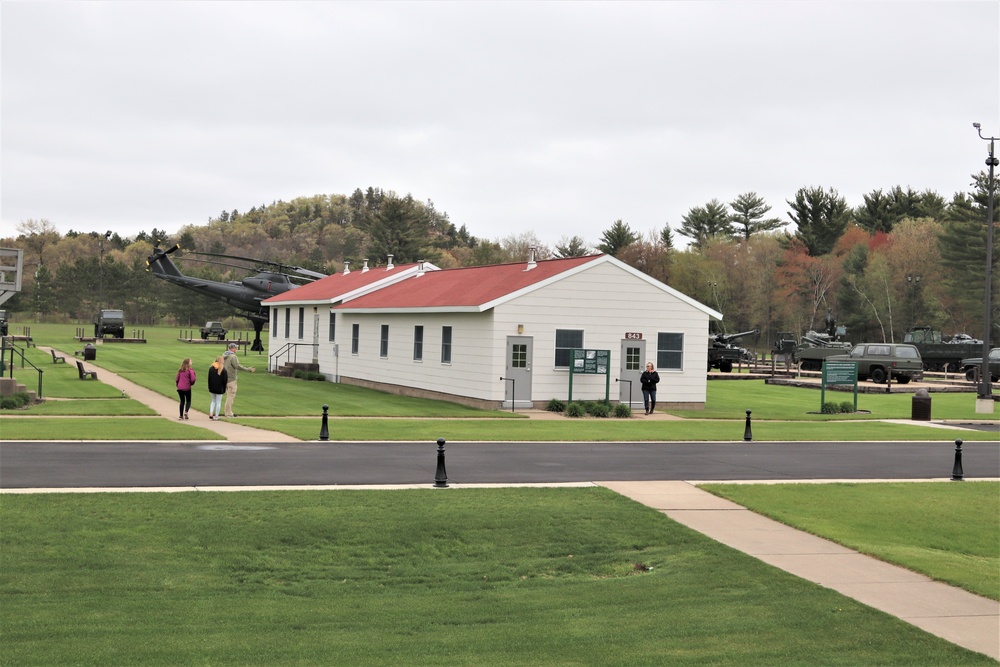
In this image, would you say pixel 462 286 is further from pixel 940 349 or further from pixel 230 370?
pixel 940 349

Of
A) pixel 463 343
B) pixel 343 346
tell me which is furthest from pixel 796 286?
pixel 463 343

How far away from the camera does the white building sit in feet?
113

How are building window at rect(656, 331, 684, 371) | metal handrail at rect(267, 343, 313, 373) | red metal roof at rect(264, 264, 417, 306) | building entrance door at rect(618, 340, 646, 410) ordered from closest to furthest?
building entrance door at rect(618, 340, 646, 410)
building window at rect(656, 331, 684, 371)
red metal roof at rect(264, 264, 417, 306)
metal handrail at rect(267, 343, 313, 373)

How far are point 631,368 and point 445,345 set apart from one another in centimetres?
644

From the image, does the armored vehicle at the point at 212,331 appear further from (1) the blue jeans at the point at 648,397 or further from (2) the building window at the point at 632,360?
(1) the blue jeans at the point at 648,397

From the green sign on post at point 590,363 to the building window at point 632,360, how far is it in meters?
1.34

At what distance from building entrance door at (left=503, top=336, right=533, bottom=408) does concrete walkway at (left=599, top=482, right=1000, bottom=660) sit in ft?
56.8

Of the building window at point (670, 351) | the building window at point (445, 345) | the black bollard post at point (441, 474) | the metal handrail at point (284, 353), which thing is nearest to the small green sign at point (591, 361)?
the building window at point (670, 351)

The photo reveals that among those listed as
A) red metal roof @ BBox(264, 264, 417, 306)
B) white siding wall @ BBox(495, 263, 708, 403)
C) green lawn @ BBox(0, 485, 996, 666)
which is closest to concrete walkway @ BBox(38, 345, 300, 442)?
green lawn @ BBox(0, 485, 996, 666)

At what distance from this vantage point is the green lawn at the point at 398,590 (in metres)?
9.20

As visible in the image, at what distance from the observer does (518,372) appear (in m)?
34.5

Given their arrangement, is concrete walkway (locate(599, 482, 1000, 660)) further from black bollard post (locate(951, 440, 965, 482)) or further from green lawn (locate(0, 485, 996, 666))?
black bollard post (locate(951, 440, 965, 482))

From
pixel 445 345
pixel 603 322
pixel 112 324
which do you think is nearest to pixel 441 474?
pixel 603 322

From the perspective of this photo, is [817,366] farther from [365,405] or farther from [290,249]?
[290,249]
